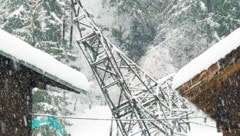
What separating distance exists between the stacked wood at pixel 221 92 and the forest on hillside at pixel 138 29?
69.0 feet

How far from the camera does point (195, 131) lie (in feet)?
84.4

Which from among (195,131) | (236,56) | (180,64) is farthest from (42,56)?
(180,64)

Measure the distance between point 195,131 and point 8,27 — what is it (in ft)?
39.1

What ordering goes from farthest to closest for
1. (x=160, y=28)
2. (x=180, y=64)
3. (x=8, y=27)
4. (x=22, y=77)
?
(x=160, y=28) → (x=180, y=64) → (x=8, y=27) → (x=22, y=77)

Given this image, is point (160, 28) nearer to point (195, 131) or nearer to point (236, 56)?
point (195, 131)

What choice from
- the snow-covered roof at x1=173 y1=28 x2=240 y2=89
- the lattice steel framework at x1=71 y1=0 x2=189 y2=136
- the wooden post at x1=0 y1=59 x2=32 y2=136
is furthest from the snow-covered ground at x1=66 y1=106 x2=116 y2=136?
the snow-covered roof at x1=173 y1=28 x2=240 y2=89

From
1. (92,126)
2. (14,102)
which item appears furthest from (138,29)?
(14,102)

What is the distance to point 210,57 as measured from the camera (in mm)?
6633

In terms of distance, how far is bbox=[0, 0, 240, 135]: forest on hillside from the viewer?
31.0 meters

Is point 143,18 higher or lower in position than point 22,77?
higher

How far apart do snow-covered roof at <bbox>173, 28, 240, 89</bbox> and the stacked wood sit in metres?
0.06

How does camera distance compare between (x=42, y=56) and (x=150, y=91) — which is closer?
(x=42, y=56)

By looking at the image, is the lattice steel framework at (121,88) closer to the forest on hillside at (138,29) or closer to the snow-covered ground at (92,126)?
the forest on hillside at (138,29)

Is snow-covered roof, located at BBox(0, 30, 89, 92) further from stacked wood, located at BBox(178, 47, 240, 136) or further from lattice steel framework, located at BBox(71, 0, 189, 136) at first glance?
lattice steel framework, located at BBox(71, 0, 189, 136)
